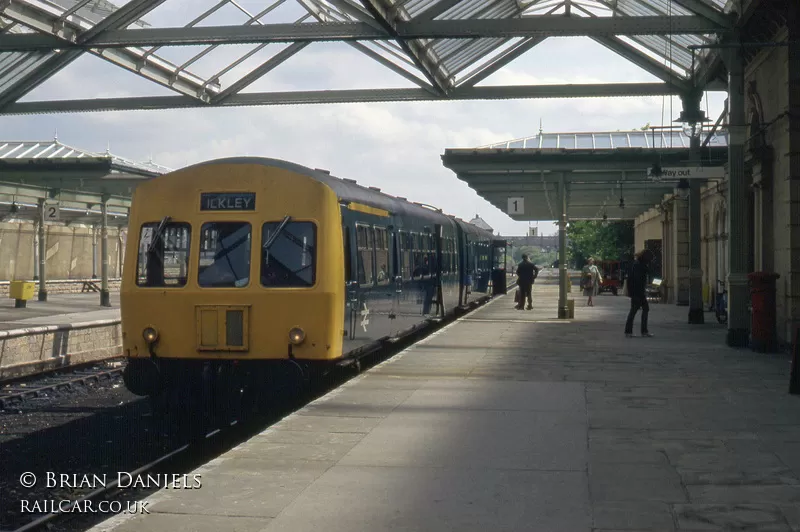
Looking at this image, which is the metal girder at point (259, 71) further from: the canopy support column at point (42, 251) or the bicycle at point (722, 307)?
the canopy support column at point (42, 251)

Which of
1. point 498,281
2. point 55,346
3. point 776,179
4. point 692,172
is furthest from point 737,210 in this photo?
point 498,281

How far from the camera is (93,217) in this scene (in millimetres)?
45750

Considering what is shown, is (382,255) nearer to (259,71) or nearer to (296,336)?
(296,336)

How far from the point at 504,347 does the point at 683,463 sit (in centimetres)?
986

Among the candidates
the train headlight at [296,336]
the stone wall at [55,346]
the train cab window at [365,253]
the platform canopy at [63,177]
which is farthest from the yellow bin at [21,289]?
the train headlight at [296,336]

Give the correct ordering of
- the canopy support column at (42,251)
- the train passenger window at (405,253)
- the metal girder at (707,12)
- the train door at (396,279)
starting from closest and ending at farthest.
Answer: the train door at (396,279), the train passenger window at (405,253), the metal girder at (707,12), the canopy support column at (42,251)

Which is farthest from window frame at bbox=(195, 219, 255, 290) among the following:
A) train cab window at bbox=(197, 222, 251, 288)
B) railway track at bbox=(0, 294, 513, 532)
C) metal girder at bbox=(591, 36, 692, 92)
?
metal girder at bbox=(591, 36, 692, 92)

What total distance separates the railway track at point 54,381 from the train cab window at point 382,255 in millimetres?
4801

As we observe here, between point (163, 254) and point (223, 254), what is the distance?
2.20ft

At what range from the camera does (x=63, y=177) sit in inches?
1036

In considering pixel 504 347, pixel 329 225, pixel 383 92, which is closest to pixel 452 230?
pixel 383 92

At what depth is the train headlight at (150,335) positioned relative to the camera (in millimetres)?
11172

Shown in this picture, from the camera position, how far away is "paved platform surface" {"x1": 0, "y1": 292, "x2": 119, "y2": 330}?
23531mm

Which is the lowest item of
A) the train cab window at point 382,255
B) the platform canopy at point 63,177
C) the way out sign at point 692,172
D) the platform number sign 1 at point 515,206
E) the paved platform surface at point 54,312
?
the paved platform surface at point 54,312
